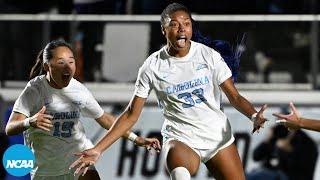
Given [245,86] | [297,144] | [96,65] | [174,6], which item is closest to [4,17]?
[96,65]

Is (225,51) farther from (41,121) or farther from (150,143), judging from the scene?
(41,121)

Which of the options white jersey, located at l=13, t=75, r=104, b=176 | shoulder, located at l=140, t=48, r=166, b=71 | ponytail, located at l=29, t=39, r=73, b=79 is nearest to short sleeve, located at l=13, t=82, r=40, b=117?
white jersey, located at l=13, t=75, r=104, b=176

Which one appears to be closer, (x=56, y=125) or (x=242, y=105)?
(x=242, y=105)

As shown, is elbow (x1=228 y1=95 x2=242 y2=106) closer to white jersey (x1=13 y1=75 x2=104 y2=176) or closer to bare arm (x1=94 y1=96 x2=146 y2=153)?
bare arm (x1=94 y1=96 x2=146 y2=153)

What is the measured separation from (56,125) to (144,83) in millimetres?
867

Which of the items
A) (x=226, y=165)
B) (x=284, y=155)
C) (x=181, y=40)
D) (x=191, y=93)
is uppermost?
(x=181, y=40)

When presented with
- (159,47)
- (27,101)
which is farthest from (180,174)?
(159,47)

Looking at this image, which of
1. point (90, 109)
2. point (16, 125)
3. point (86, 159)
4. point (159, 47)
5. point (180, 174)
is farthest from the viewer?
point (159, 47)

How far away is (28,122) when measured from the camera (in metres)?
7.16

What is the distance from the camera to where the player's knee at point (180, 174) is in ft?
22.6

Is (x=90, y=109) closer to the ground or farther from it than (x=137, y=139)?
farther from it

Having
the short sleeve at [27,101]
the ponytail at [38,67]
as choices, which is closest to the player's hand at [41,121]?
the short sleeve at [27,101]

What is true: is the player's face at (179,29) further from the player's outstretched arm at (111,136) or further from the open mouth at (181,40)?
the player's outstretched arm at (111,136)

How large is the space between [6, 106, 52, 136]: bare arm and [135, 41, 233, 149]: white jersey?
0.70 m
